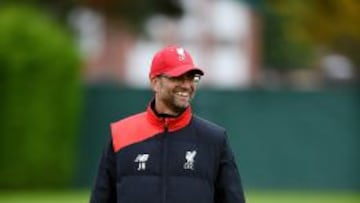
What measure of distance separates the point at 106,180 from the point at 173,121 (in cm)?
45

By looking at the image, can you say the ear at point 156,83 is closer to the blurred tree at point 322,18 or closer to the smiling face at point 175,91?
the smiling face at point 175,91

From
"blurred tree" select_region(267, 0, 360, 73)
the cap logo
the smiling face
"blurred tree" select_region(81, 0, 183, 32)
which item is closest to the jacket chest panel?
the smiling face

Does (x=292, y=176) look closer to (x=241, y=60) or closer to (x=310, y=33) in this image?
(x=310, y=33)

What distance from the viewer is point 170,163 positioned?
702 cm

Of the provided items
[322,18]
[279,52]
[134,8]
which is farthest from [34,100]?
[279,52]

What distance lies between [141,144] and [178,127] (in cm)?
20

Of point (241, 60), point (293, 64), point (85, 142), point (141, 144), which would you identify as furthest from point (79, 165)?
point (293, 64)

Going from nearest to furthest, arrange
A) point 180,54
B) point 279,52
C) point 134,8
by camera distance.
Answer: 1. point 180,54
2. point 134,8
3. point 279,52

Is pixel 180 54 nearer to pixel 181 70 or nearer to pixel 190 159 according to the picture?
pixel 181 70

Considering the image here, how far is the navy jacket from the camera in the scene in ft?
23.0

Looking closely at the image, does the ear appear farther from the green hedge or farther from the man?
the green hedge

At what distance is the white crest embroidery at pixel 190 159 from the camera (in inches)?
276

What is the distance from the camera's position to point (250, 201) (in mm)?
19375

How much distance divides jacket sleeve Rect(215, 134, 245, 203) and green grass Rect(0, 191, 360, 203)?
39.3ft
